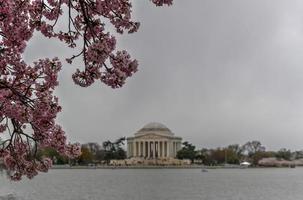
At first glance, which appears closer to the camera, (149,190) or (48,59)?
(48,59)

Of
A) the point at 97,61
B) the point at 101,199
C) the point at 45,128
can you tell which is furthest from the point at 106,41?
the point at 101,199

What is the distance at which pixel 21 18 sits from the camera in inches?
299

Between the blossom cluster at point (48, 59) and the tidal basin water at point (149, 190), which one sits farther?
the tidal basin water at point (149, 190)

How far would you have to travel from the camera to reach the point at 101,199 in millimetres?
61406

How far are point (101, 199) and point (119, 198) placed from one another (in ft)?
10.1

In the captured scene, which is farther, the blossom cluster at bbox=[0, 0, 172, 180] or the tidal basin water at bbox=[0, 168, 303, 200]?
the tidal basin water at bbox=[0, 168, 303, 200]

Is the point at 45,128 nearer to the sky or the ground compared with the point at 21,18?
nearer to the ground

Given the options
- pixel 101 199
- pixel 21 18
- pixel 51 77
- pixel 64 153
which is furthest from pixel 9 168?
pixel 101 199

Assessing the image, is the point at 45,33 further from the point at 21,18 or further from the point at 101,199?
the point at 101,199

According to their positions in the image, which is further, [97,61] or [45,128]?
[45,128]

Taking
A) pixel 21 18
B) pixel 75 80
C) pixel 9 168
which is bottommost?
pixel 9 168

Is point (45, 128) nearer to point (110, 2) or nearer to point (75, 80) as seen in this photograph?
point (75, 80)

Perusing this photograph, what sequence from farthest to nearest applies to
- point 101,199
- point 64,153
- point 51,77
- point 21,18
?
1. point 101,199
2. point 64,153
3. point 51,77
4. point 21,18

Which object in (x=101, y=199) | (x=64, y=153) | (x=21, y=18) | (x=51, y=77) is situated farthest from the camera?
(x=101, y=199)
